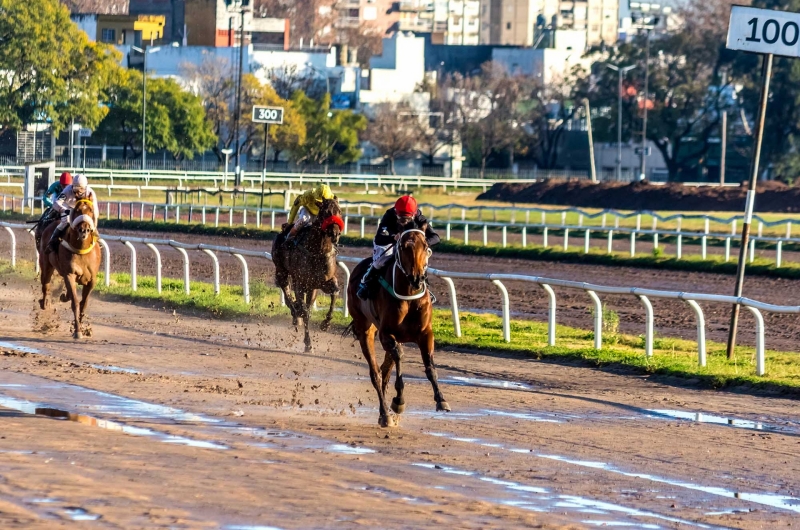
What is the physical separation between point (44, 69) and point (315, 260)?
46.2 meters

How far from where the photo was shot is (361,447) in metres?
9.23

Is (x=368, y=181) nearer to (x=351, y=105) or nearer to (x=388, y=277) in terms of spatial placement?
(x=351, y=105)

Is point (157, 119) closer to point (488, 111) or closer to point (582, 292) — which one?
point (488, 111)

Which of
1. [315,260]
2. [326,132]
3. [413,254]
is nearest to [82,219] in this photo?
[315,260]

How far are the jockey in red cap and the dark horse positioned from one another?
468 centimetres

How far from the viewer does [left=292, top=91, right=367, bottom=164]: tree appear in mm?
78062

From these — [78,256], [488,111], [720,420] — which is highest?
[488,111]

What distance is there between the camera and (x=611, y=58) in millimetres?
84438

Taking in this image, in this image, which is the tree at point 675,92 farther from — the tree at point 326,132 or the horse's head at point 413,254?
the horse's head at point 413,254

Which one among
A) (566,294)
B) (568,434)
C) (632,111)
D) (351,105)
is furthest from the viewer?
(351,105)

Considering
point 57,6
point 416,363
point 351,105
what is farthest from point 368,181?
point 416,363

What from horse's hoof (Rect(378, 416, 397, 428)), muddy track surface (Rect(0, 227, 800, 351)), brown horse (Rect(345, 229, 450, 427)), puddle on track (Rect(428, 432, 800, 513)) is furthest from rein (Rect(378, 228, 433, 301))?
muddy track surface (Rect(0, 227, 800, 351))

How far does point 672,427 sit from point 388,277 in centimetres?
236

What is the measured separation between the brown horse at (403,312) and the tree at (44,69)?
5126cm
